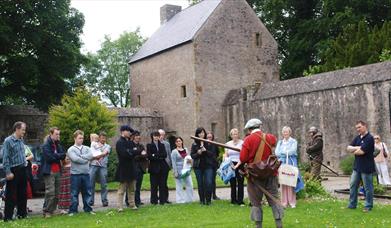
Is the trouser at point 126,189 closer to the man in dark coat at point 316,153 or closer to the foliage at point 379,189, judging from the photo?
the man in dark coat at point 316,153

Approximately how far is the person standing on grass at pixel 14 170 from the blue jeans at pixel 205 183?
12.5 feet

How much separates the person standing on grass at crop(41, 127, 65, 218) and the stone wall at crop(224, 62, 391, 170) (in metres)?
13.5

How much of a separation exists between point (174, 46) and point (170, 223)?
2338 centimetres

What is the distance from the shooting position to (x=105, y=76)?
180ft

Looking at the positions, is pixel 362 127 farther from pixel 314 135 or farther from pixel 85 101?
pixel 85 101

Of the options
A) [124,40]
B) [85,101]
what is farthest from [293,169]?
[124,40]

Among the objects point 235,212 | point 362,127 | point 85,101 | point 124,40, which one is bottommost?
point 235,212

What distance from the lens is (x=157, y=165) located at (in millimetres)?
11930

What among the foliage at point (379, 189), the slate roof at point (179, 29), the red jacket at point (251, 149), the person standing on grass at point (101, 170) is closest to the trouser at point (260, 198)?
the red jacket at point (251, 149)

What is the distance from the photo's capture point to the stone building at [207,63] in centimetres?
2992

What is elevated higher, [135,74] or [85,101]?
[135,74]

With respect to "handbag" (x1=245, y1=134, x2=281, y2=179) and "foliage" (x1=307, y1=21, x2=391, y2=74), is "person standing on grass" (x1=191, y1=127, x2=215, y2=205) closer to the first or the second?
"handbag" (x1=245, y1=134, x2=281, y2=179)

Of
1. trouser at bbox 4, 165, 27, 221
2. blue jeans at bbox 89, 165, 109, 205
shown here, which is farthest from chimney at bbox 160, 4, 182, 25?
trouser at bbox 4, 165, 27, 221

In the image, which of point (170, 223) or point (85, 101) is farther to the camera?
point (85, 101)
